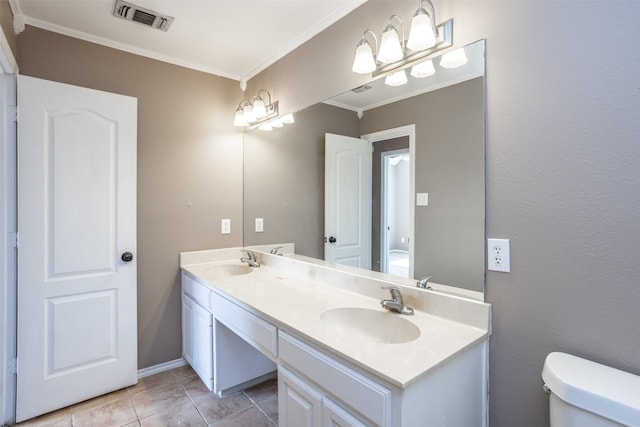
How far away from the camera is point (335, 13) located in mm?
1822

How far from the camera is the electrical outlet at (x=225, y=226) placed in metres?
2.70

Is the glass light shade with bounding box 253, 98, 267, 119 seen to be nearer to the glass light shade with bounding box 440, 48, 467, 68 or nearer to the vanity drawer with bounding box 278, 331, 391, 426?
the glass light shade with bounding box 440, 48, 467, 68

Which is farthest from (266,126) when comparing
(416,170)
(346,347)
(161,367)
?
(161,367)

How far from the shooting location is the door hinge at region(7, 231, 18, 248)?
6.00 feet

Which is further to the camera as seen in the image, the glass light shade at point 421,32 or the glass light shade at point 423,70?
the glass light shade at point 423,70

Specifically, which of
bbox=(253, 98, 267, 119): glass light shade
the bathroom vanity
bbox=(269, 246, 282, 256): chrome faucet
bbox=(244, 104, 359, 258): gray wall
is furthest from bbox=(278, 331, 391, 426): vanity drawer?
bbox=(253, 98, 267, 119): glass light shade

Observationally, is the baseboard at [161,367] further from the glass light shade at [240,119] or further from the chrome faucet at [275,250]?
the glass light shade at [240,119]

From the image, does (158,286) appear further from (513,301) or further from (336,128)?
(513,301)

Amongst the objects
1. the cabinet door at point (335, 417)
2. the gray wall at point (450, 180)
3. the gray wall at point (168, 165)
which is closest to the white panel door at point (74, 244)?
the gray wall at point (168, 165)

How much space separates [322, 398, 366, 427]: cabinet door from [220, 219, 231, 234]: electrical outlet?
6.08ft

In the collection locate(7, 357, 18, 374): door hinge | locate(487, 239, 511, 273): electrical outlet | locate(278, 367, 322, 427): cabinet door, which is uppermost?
locate(487, 239, 511, 273): electrical outlet

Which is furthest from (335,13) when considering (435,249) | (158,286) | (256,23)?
(158,286)

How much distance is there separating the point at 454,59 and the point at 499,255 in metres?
0.83

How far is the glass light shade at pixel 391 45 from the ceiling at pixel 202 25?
40 centimetres
